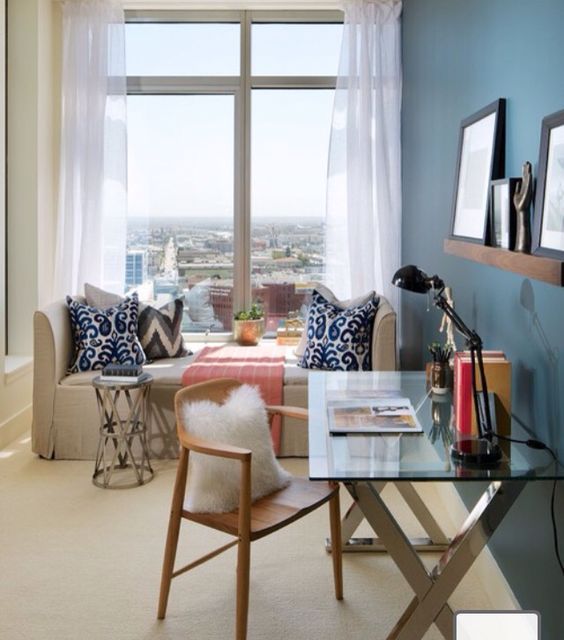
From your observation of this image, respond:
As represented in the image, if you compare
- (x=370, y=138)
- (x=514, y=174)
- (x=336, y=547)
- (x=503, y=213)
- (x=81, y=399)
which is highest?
(x=370, y=138)

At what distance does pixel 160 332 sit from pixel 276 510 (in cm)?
253

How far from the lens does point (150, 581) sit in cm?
300

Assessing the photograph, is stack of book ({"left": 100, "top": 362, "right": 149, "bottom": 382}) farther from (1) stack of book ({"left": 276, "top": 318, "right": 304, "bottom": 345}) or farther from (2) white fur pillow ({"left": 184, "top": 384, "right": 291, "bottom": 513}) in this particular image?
(1) stack of book ({"left": 276, "top": 318, "right": 304, "bottom": 345})

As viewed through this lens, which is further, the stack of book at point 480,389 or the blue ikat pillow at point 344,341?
the blue ikat pillow at point 344,341

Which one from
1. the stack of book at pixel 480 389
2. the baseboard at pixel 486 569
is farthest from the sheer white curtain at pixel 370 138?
the stack of book at pixel 480 389

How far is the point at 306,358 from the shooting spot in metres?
4.78

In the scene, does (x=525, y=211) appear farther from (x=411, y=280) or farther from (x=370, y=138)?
(x=370, y=138)

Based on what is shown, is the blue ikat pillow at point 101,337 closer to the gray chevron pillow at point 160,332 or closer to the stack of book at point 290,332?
the gray chevron pillow at point 160,332

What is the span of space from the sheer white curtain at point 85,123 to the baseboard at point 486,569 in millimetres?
2776

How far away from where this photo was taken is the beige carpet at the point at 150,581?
2.66 meters

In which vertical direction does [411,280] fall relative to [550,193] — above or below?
below

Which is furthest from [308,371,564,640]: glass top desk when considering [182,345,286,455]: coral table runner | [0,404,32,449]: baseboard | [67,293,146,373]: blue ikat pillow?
[0,404,32,449]: baseboard

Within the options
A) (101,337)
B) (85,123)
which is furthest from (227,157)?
(101,337)

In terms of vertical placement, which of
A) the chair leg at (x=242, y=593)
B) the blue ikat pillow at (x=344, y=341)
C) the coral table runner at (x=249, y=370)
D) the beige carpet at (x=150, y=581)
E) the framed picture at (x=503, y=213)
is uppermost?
the framed picture at (x=503, y=213)
